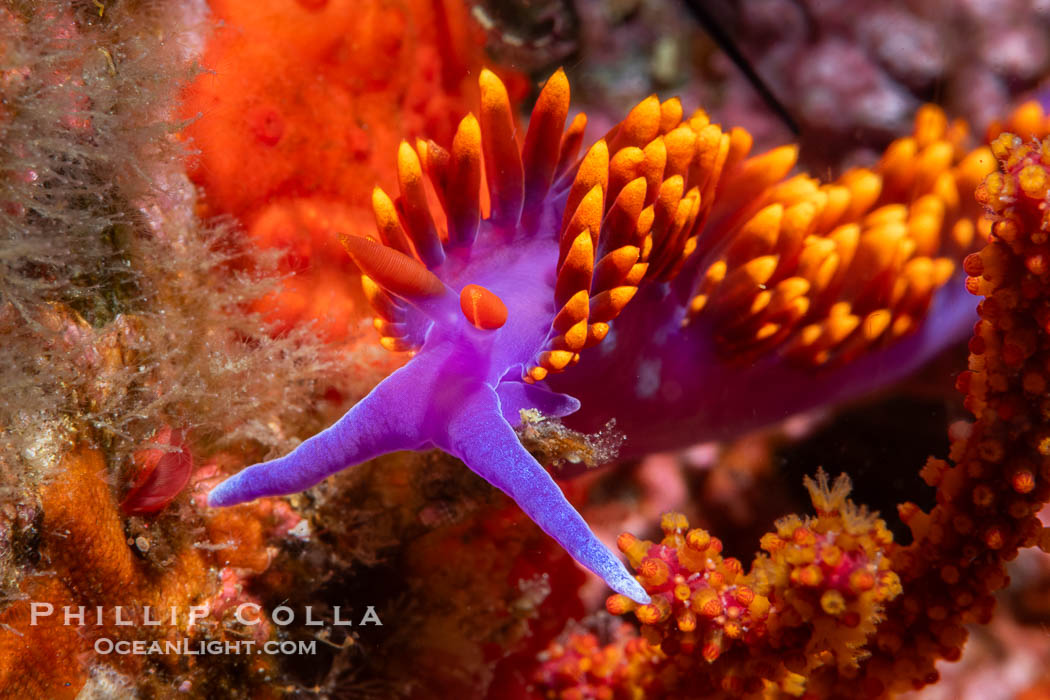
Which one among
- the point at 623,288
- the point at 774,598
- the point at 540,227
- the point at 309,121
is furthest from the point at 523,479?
the point at 309,121

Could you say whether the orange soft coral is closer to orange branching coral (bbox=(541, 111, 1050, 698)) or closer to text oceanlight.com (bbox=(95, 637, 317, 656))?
text oceanlight.com (bbox=(95, 637, 317, 656))

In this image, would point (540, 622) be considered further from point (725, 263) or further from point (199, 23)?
point (199, 23)

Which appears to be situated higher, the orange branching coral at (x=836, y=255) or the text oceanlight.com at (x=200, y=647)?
the orange branching coral at (x=836, y=255)

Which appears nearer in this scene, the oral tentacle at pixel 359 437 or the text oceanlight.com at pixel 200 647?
the oral tentacle at pixel 359 437

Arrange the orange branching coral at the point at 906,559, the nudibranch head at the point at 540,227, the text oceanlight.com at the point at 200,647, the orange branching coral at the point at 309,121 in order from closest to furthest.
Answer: the orange branching coral at the point at 906,559, the nudibranch head at the point at 540,227, the text oceanlight.com at the point at 200,647, the orange branching coral at the point at 309,121

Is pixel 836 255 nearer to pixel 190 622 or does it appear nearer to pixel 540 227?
pixel 540 227

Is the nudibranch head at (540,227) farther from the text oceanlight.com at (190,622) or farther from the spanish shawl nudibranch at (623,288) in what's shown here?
the text oceanlight.com at (190,622)

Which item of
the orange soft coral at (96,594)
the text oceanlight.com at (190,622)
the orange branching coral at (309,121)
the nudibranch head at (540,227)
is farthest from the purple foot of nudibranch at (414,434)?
the orange branching coral at (309,121)

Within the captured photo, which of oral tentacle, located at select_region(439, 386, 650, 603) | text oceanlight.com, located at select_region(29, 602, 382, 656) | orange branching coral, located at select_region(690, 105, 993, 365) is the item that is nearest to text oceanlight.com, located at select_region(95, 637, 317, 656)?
text oceanlight.com, located at select_region(29, 602, 382, 656)
